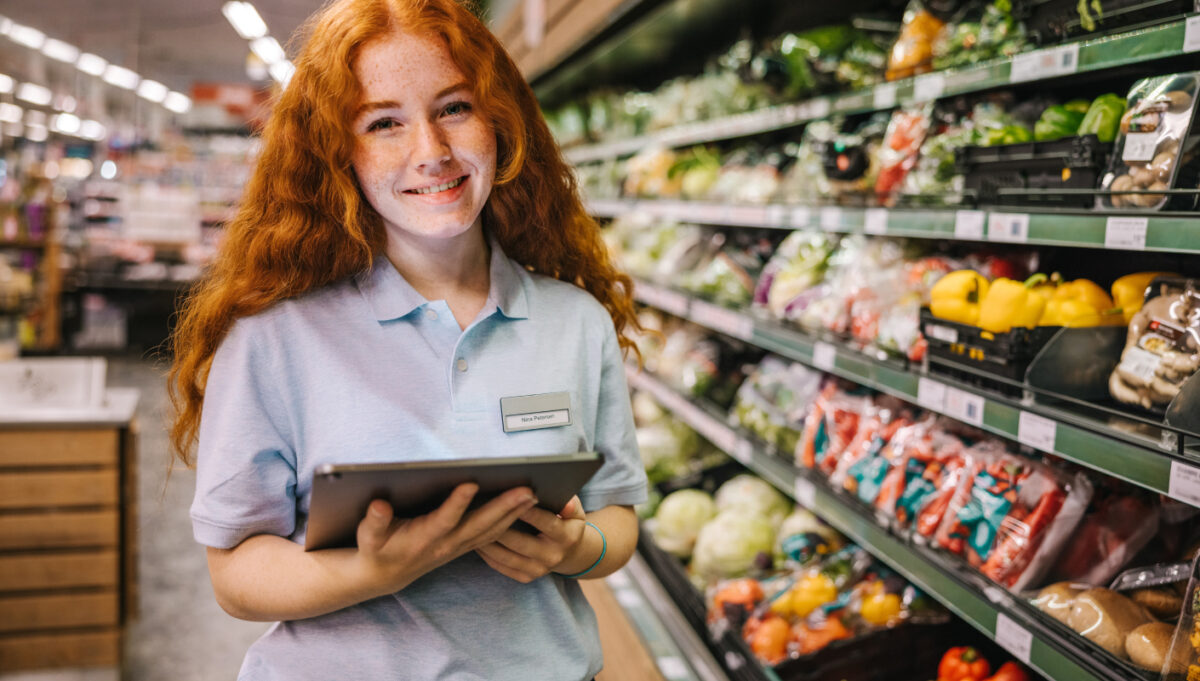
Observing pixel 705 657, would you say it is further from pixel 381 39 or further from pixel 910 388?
pixel 381 39

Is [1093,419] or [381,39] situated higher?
[381,39]

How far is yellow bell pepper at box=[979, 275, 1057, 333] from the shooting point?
1730mm

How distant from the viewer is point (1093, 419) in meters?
1.45

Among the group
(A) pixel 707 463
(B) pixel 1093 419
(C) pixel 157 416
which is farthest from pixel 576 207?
(C) pixel 157 416

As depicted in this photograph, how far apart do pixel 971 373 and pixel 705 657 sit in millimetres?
1158

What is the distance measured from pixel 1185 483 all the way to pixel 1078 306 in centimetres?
57

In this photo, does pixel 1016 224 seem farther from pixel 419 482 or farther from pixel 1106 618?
pixel 419 482

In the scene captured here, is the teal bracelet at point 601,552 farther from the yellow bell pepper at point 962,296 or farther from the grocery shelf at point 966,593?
the yellow bell pepper at point 962,296

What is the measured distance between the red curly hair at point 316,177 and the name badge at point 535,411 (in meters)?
0.31

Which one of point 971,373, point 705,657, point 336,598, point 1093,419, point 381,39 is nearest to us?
point 336,598

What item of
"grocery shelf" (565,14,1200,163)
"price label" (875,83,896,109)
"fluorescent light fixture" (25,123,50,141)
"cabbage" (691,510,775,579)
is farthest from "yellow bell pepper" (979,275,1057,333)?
"fluorescent light fixture" (25,123,50,141)

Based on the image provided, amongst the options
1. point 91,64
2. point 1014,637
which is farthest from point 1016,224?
point 91,64

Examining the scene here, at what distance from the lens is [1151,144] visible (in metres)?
1.46

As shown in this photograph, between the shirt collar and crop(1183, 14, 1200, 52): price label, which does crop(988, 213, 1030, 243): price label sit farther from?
the shirt collar
